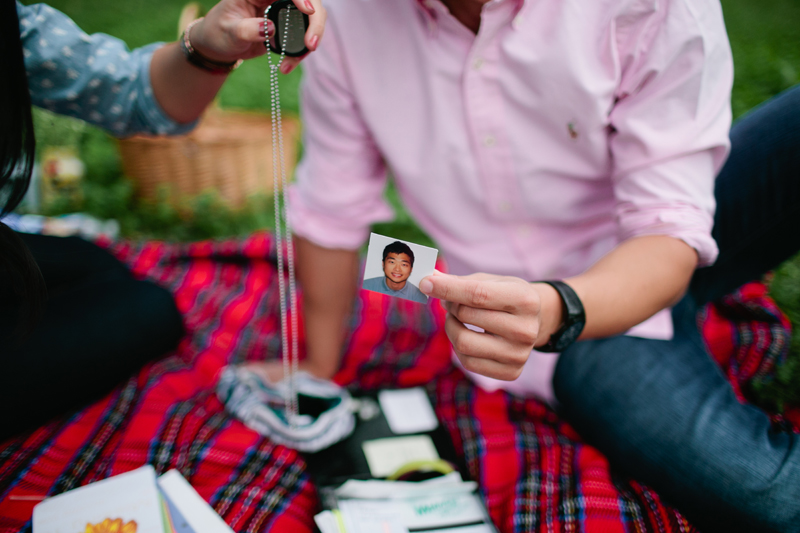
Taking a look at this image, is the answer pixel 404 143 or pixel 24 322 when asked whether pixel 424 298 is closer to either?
pixel 404 143

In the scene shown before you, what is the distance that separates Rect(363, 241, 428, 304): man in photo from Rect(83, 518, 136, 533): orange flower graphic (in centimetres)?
52

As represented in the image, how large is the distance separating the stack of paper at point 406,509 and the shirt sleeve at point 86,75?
2.62 feet

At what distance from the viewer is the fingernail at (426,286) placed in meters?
0.64

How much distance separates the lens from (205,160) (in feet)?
6.93

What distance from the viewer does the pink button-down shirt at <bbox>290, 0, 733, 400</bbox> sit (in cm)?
81

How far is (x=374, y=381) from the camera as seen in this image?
1284 millimetres

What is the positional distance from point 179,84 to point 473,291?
2.27 feet

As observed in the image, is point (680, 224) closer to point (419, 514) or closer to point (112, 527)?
point (419, 514)

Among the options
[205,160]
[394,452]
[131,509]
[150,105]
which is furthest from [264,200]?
[131,509]

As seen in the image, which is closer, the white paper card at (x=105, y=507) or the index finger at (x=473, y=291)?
the index finger at (x=473, y=291)

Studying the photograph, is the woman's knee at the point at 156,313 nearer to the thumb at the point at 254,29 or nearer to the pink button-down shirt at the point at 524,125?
the pink button-down shirt at the point at 524,125

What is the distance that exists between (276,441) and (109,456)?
31cm

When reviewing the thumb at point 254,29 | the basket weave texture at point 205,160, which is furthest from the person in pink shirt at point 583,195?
the basket weave texture at point 205,160

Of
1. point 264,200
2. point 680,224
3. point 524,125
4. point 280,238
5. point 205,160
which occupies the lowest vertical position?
point 264,200
